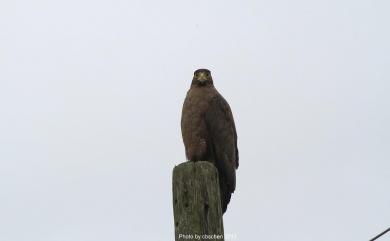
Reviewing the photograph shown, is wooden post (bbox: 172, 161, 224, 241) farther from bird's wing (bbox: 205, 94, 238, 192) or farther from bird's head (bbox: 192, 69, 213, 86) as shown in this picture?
bird's head (bbox: 192, 69, 213, 86)

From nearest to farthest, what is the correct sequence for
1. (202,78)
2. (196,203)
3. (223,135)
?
(196,203) → (223,135) → (202,78)

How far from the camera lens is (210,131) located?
23.9 feet

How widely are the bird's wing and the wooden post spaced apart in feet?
8.45

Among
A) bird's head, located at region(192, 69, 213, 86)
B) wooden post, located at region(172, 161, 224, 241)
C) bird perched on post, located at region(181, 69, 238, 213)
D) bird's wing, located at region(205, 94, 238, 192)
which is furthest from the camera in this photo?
bird's head, located at region(192, 69, 213, 86)

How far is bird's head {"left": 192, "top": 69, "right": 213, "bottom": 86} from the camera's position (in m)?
8.13

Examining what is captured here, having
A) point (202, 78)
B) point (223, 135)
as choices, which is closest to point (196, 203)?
point (223, 135)

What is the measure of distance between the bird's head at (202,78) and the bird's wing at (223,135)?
0.42m

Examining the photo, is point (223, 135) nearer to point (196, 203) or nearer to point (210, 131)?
point (210, 131)

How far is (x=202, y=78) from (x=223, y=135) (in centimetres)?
118

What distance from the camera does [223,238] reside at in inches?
147

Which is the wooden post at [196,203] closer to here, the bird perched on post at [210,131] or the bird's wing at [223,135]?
the bird's wing at [223,135]

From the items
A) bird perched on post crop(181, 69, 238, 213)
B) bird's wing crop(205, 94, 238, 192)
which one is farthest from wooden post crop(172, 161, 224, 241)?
bird perched on post crop(181, 69, 238, 213)

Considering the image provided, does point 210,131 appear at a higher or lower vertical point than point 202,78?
lower

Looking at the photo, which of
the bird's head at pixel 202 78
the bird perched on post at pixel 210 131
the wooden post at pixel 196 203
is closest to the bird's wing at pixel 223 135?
the bird perched on post at pixel 210 131
